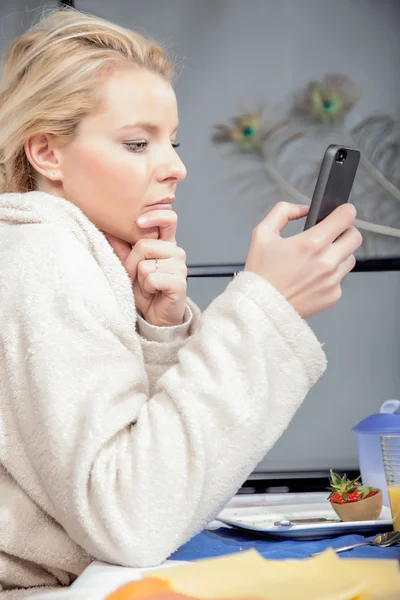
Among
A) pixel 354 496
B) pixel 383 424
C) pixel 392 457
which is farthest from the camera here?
pixel 383 424

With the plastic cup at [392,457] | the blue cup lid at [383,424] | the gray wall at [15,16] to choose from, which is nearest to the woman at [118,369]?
the plastic cup at [392,457]

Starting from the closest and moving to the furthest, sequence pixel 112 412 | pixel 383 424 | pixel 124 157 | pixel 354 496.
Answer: pixel 112 412 < pixel 124 157 < pixel 354 496 < pixel 383 424

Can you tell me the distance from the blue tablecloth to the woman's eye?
0.51 meters

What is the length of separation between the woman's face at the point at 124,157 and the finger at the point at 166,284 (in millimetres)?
71

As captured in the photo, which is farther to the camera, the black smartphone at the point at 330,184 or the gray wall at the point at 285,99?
the gray wall at the point at 285,99

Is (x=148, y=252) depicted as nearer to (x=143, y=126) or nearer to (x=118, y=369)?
(x=143, y=126)

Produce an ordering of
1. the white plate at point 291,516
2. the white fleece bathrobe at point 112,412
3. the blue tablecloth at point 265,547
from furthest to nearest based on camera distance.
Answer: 1. the white plate at point 291,516
2. the blue tablecloth at point 265,547
3. the white fleece bathrobe at point 112,412

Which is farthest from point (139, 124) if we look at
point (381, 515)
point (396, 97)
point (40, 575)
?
point (396, 97)

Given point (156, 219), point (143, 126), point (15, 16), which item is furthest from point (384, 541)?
point (15, 16)

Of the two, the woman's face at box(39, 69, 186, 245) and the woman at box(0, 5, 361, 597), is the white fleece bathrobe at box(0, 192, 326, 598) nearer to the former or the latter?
the woman at box(0, 5, 361, 597)

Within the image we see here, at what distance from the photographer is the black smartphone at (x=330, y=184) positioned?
90 cm

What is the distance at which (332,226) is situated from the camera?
2.77ft

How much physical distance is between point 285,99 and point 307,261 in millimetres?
2706

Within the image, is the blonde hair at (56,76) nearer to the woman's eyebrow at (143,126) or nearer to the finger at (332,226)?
the woman's eyebrow at (143,126)
